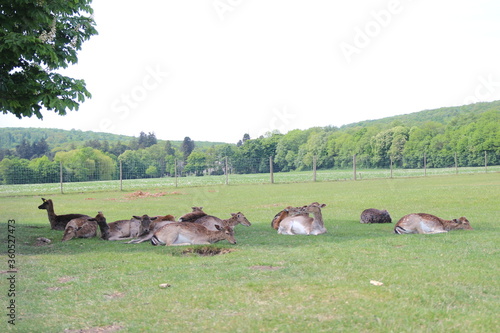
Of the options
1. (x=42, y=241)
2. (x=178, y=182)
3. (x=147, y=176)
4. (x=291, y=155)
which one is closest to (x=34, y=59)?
(x=42, y=241)

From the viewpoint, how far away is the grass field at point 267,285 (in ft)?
18.1

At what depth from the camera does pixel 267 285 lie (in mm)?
6926

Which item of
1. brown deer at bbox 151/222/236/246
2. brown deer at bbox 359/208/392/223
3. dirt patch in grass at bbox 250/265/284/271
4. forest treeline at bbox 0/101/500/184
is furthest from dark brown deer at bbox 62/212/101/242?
forest treeline at bbox 0/101/500/184

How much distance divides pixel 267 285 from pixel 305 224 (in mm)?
6172

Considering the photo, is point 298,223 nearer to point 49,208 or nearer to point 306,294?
point 306,294

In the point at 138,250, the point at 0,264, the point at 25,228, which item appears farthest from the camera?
the point at 25,228

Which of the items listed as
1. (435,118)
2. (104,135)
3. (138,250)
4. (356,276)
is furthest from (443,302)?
(104,135)

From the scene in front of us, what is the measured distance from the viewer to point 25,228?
15086 millimetres

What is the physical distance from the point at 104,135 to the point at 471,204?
17893cm

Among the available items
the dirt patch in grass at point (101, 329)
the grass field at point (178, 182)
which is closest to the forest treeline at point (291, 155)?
the grass field at point (178, 182)

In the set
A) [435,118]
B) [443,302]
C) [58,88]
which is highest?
[435,118]

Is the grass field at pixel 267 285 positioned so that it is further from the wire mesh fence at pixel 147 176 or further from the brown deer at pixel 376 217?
the wire mesh fence at pixel 147 176

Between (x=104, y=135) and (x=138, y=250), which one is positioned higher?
(x=104, y=135)

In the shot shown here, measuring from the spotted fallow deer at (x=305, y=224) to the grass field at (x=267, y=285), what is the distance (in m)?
0.47
